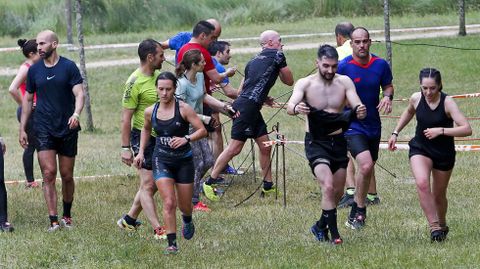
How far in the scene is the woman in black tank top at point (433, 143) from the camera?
9.44 meters

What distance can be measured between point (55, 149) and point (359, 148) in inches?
120

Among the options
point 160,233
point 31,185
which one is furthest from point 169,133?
point 31,185

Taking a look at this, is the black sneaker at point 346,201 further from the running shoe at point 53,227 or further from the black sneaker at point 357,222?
the running shoe at point 53,227

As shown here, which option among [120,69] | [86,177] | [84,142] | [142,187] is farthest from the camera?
[120,69]

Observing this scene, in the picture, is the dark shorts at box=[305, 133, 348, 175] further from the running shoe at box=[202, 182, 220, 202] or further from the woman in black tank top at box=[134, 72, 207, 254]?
the running shoe at box=[202, 182, 220, 202]

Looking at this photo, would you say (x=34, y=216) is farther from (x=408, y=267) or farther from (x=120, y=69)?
(x=120, y=69)

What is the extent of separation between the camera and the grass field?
905cm

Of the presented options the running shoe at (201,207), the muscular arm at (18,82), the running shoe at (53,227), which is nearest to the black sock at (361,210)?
the running shoe at (201,207)

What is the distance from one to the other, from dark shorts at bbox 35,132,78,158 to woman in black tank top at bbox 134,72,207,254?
1435 mm

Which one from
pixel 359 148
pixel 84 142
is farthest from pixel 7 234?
pixel 84 142

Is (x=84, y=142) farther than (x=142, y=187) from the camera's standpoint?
Yes

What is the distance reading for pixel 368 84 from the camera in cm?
1095

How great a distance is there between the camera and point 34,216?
39.2ft

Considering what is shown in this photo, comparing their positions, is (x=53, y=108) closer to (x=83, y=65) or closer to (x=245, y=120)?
(x=245, y=120)
